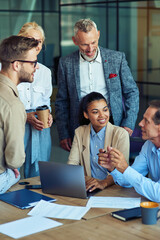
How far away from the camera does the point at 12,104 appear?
280cm

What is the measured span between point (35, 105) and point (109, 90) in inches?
27.3

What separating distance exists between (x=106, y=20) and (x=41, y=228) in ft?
26.2

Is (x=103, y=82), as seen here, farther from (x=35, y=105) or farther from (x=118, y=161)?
(x=118, y=161)

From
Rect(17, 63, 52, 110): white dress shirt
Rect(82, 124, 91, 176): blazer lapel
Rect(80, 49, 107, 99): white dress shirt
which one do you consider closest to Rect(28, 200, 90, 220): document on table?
Rect(82, 124, 91, 176): blazer lapel

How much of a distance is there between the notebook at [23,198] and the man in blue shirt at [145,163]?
1.55 ft

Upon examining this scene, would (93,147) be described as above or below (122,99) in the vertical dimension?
below

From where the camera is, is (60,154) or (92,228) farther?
(60,154)

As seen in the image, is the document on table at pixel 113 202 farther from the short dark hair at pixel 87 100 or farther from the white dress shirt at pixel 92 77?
the white dress shirt at pixel 92 77

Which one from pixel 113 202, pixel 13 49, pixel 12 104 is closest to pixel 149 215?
pixel 113 202

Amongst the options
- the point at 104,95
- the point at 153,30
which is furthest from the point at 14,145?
the point at 153,30

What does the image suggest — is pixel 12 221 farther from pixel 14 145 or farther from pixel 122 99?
pixel 122 99

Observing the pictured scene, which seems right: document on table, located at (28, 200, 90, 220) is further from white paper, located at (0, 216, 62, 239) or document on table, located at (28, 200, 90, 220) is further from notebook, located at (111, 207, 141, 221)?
notebook, located at (111, 207, 141, 221)

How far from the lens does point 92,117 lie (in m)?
3.62

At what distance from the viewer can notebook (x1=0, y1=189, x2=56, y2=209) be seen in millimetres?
2596
